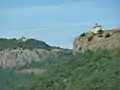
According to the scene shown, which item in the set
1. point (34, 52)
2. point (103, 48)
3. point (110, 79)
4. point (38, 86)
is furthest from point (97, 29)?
point (34, 52)

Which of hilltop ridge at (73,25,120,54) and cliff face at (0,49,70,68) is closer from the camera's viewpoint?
hilltop ridge at (73,25,120,54)

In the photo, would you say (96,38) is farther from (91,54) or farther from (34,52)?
(34,52)

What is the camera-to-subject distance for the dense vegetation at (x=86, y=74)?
22.0 m

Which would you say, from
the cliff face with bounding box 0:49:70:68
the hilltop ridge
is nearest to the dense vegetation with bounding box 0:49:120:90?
Answer: the hilltop ridge

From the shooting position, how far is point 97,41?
94.8ft

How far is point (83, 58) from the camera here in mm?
27281

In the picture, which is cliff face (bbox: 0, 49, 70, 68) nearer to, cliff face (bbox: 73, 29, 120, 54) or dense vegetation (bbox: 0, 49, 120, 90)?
cliff face (bbox: 73, 29, 120, 54)

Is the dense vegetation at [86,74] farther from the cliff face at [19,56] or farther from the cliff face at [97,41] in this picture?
the cliff face at [19,56]

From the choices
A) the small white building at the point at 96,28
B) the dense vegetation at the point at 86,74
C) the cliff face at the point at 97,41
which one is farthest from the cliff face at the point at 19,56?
the dense vegetation at the point at 86,74

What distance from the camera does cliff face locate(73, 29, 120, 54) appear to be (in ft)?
89.7

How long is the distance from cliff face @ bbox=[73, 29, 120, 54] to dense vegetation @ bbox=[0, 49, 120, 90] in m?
0.70

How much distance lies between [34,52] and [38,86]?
193ft

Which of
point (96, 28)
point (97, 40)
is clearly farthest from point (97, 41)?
point (96, 28)

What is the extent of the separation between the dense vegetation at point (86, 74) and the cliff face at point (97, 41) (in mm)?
701
